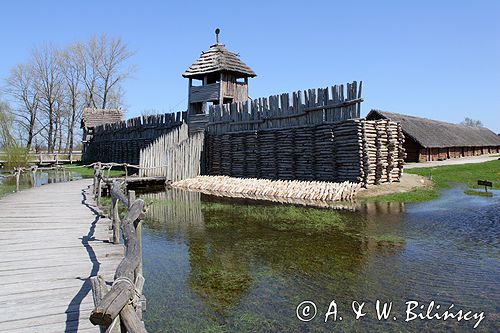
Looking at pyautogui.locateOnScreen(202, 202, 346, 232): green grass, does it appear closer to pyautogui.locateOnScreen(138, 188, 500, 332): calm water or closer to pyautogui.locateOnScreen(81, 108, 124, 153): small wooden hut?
pyautogui.locateOnScreen(138, 188, 500, 332): calm water

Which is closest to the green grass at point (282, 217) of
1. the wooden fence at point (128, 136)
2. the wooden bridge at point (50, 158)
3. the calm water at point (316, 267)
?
the calm water at point (316, 267)

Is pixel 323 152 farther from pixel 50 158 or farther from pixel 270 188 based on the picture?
pixel 50 158

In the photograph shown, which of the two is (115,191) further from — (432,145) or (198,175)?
(432,145)

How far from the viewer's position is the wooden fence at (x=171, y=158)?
2345 cm

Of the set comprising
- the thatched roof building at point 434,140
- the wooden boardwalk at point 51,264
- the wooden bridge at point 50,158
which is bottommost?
the wooden boardwalk at point 51,264

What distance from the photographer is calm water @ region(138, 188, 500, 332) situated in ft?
17.5

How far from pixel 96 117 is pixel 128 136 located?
38.9 feet

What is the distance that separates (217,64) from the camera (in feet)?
82.0

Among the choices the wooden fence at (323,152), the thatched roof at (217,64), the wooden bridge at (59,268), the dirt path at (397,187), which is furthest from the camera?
the thatched roof at (217,64)

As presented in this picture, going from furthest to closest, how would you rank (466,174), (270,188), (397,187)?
1. (466,174)
2. (270,188)
3. (397,187)

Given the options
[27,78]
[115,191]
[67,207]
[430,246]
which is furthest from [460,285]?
[27,78]

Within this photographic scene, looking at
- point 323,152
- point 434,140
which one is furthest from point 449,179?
point 434,140

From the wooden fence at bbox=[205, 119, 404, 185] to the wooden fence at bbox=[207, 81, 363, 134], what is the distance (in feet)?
1.24

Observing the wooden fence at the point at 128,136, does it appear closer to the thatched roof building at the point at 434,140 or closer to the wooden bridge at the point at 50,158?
the wooden bridge at the point at 50,158
